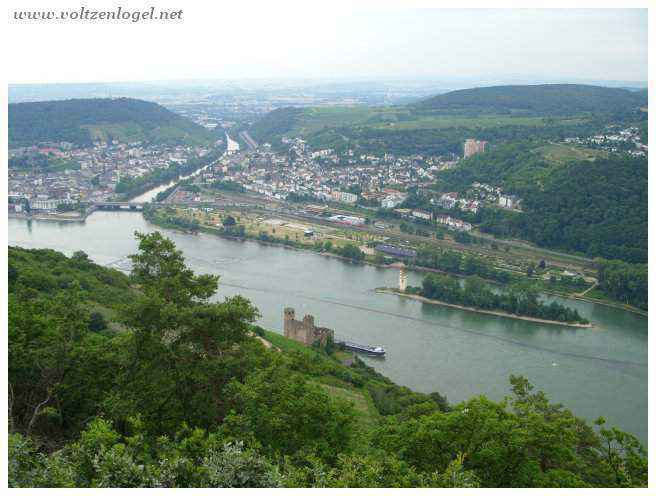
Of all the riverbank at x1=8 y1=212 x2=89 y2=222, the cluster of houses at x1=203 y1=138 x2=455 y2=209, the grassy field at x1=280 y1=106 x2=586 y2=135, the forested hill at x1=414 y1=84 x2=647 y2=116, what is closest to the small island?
the cluster of houses at x1=203 y1=138 x2=455 y2=209

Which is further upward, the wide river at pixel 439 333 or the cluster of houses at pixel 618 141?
the cluster of houses at pixel 618 141

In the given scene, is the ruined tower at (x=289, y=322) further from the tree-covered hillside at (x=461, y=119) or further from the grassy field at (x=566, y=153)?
the tree-covered hillside at (x=461, y=119)

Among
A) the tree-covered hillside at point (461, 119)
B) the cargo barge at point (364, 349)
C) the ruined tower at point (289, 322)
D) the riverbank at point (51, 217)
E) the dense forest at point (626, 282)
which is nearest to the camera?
the cargo barge at point (364, 349)

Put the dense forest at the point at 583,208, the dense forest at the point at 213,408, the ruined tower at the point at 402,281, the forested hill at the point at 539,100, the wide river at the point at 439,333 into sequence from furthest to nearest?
the forested hill at the point at 539,100 < the dense forest at the point at 583,208 < the ruined tower at the point at 402,281 < the wide river at the point at 439,333 < the dense forest at the point at 213,408

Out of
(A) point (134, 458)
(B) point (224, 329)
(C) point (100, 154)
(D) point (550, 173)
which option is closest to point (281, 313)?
(B) point (224, 329)

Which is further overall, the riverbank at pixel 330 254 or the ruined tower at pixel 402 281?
the ruined tower at pixel 402 281

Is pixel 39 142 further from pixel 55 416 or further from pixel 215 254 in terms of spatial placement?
pixel 55 416

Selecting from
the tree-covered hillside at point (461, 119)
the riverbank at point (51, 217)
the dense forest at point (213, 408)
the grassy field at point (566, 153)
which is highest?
the tree-covered hillside at point (461, 119)

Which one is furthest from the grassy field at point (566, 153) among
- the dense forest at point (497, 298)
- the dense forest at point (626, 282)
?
the dense forest at point (497, 298)
